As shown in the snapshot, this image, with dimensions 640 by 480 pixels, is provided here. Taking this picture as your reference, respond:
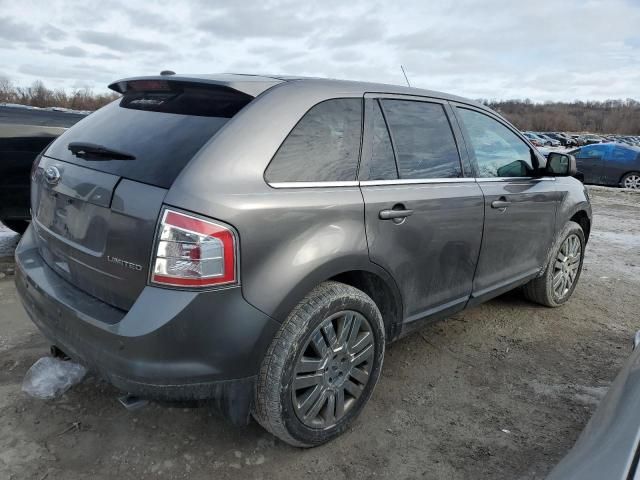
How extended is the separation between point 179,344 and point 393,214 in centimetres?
121

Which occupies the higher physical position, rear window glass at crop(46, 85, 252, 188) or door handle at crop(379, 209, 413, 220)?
rear window glass at crop(46, 85, 252, 188)

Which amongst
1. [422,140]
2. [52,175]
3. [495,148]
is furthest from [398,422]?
[52,175]

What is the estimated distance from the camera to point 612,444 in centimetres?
136

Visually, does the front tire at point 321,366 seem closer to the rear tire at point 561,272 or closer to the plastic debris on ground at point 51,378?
the plastic debris on ground at point 51,378

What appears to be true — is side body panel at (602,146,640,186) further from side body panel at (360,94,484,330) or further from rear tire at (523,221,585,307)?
side body panel at (360,94,484,330)

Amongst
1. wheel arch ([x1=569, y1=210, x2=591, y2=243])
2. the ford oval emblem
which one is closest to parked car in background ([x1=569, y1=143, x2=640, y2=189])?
wheel arch ([x1=569, y1=210, x2=591, y2=243])

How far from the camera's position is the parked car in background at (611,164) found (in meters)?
13.9

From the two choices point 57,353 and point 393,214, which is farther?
point 57,353

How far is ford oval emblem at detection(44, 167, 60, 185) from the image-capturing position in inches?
93.7

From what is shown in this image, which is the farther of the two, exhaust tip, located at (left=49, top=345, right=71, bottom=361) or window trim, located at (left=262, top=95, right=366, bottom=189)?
exhaust tip, located at (left=49, top=345, right=71, bottom=361)

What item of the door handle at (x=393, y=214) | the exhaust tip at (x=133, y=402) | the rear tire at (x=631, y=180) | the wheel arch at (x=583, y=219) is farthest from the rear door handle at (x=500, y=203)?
the rear tire at (x=631, y=180)

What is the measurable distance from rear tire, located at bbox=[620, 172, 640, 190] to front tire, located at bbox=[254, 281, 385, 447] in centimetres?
Result: 1410

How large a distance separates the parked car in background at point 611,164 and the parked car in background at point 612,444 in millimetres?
14044

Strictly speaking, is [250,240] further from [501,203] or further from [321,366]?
[501,203]
